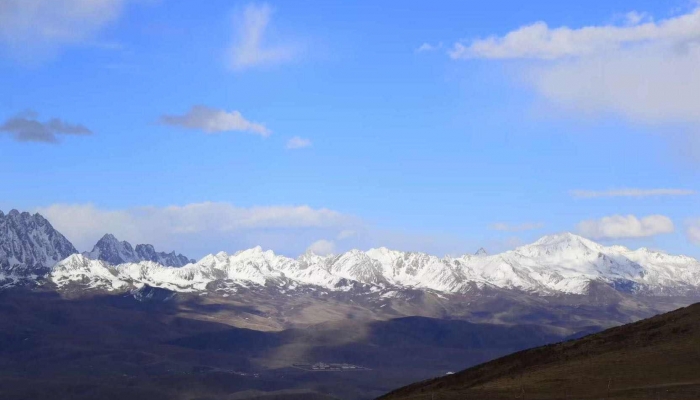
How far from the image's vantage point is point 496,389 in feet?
418

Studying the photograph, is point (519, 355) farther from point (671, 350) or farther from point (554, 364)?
point (671, 350)

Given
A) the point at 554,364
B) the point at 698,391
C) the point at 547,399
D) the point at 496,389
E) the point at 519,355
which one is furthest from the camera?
the point at 519,355

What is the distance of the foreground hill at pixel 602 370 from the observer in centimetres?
11819

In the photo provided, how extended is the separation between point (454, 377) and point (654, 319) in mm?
35610

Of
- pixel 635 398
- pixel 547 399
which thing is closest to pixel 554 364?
pixel 547 399

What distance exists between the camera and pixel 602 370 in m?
128

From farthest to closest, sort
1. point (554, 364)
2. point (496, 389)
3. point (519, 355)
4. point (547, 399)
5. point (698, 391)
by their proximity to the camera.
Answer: point (519, 355)
point (554, 364)
point (496, 389)
point (547, 399)
point (698, 391)

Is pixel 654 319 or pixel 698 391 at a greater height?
pixel 654 319

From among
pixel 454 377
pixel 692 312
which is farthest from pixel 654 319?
pixel 454 377

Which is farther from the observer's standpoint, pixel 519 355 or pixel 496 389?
pixel 519 355

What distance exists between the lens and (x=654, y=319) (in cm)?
15275

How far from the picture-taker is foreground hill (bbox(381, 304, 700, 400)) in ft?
388

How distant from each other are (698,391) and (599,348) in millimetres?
36358

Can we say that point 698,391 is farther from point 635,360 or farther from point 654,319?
point 654,319
